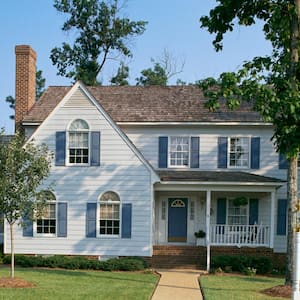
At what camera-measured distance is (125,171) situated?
65.0 feet

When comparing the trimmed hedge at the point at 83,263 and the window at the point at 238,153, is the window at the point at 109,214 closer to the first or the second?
the trimmed hedge at the point at 83,263

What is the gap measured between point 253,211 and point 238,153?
2.56m

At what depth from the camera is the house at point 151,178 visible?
19750 mm

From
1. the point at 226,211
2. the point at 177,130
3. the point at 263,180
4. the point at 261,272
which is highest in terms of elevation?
the point at 177,130

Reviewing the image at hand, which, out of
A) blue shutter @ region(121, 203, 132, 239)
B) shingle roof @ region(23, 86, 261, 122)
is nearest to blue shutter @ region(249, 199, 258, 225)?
shingle roof @ region(23, 86, 261, 122)

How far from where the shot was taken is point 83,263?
732 inches

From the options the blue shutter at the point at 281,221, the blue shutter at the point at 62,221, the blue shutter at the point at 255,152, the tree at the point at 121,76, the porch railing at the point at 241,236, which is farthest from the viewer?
the tree at the point at 121,76

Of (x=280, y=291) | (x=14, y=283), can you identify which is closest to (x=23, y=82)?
(x=14, y=283)

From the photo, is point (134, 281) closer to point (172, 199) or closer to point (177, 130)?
point (172, 199)

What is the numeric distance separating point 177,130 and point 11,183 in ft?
31.5

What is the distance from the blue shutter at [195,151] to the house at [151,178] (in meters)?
0.04

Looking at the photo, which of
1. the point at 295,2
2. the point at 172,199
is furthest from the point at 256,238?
the point at 295,2

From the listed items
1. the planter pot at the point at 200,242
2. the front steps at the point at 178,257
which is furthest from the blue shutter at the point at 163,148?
the front steps at the point at 178,257

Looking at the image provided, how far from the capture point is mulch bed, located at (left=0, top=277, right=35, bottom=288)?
1358cm
